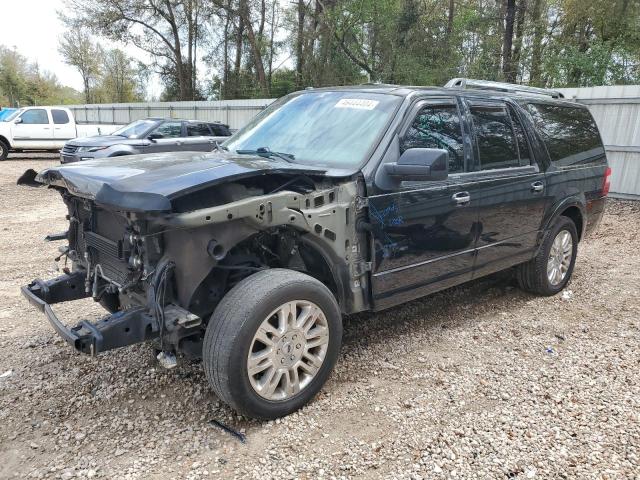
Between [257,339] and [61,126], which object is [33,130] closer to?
[61,126]

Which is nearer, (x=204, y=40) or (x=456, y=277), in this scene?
(x=456, y=277)

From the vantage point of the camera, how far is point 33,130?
18531 millimetres

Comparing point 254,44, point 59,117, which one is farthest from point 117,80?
point 59,117

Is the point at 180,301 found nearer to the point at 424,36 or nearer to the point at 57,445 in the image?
the point at 57,445

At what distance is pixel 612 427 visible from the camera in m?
3.08

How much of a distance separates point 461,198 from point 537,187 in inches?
46.9

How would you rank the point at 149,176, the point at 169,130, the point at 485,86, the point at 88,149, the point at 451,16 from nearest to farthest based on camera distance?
the point at 149,176 < the point at 485,86 < the point at 88,149 < the point at 169,130 < the point at 451,16

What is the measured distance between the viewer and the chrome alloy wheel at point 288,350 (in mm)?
2922

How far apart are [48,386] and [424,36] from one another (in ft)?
77.3

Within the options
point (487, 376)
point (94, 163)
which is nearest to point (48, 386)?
point (94, 163)

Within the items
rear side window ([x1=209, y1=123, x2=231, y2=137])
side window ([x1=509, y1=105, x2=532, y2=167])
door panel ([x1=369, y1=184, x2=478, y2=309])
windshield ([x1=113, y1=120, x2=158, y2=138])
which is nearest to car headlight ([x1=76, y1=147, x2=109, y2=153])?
windshield ([x1=113, y1=120, x2=158, y2=138])

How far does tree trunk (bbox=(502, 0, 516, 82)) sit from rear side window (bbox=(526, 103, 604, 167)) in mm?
17420

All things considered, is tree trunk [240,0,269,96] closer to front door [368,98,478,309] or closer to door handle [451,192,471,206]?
front door [368,98,478,309]

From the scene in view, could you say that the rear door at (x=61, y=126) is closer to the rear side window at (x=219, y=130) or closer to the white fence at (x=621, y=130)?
the rear side window at (x=219, y=130)
